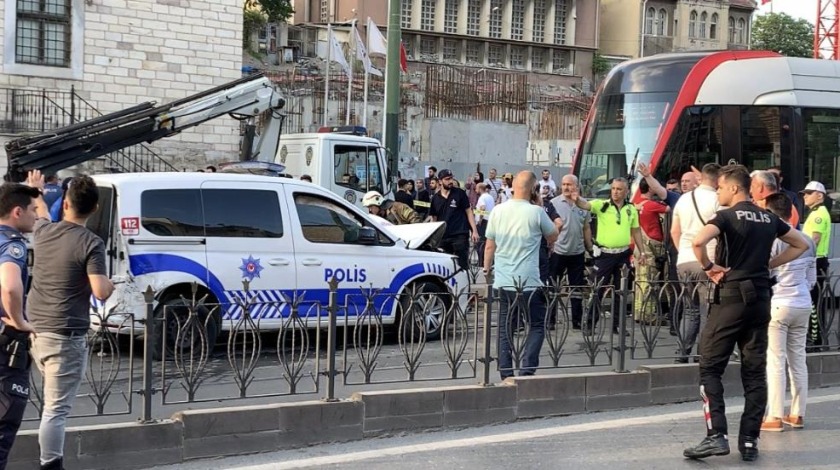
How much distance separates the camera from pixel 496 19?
67.2 m

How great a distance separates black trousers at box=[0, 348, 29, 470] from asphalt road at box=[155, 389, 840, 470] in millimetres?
1321

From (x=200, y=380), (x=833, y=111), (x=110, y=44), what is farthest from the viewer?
(x=110, y=44)

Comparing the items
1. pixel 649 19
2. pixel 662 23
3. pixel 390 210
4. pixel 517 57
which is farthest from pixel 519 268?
pixel 662 23

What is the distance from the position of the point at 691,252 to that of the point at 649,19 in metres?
67.3

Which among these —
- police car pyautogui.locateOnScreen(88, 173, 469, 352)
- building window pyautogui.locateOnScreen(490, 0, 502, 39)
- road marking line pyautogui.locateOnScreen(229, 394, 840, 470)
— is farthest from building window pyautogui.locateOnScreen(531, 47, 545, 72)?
road marking line pyautogui.locateOnScreen(229, 394, 840, 470)

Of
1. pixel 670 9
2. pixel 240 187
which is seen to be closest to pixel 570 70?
pixel 670 9

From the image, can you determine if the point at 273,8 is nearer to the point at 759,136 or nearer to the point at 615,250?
the point at 759,136

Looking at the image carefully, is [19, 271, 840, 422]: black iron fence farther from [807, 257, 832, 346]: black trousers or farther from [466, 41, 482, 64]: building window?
[466, 41, 482, 64]: building window

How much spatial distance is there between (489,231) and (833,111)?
933 centimetres

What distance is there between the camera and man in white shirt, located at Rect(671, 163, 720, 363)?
920 cm

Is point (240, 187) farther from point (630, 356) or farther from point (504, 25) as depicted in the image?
point (504, 25)

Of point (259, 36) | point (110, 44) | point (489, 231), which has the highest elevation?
point (259, 36)

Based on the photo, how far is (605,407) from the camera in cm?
870

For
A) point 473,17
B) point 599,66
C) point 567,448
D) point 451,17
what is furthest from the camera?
point 599,66
